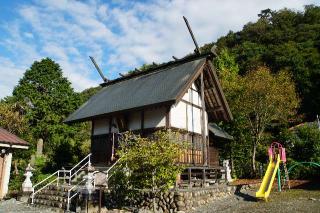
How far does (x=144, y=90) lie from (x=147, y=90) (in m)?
0.40

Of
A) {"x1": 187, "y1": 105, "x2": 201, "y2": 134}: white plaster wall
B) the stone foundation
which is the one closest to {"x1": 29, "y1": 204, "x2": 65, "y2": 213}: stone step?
the stone foundation

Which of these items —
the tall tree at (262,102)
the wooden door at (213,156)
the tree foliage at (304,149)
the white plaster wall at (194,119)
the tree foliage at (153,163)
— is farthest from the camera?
the tall tree at (262,102)

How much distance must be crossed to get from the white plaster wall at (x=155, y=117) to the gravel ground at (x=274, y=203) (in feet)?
17.1

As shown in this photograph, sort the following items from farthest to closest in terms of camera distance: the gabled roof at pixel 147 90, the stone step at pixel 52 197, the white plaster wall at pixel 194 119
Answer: the white plaster wall at pixel 194 119, the gabled roof at pixel 147 90, the stone step at pixel 52 197

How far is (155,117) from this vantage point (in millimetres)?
17734

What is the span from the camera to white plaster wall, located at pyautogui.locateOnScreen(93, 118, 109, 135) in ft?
66.6

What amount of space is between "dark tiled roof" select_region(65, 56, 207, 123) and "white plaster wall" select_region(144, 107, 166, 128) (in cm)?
→ 92

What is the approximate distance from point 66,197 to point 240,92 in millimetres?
18607

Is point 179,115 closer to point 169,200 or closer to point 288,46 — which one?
point 169,200

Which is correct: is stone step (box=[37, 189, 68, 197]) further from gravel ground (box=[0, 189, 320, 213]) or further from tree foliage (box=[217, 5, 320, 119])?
tree foliage (box=[217, 5, 320, 119])

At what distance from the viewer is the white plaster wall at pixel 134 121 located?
18484 mm

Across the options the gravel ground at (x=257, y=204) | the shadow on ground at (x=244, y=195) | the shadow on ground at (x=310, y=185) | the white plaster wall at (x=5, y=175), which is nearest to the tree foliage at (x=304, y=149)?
the shadow on ground at (x=310, y=185)

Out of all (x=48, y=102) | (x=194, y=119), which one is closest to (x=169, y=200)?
(x=194, y=119)

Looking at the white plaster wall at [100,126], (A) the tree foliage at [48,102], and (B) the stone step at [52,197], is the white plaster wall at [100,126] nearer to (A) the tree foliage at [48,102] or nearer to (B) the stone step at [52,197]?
(B) the stone step at [52,197]
